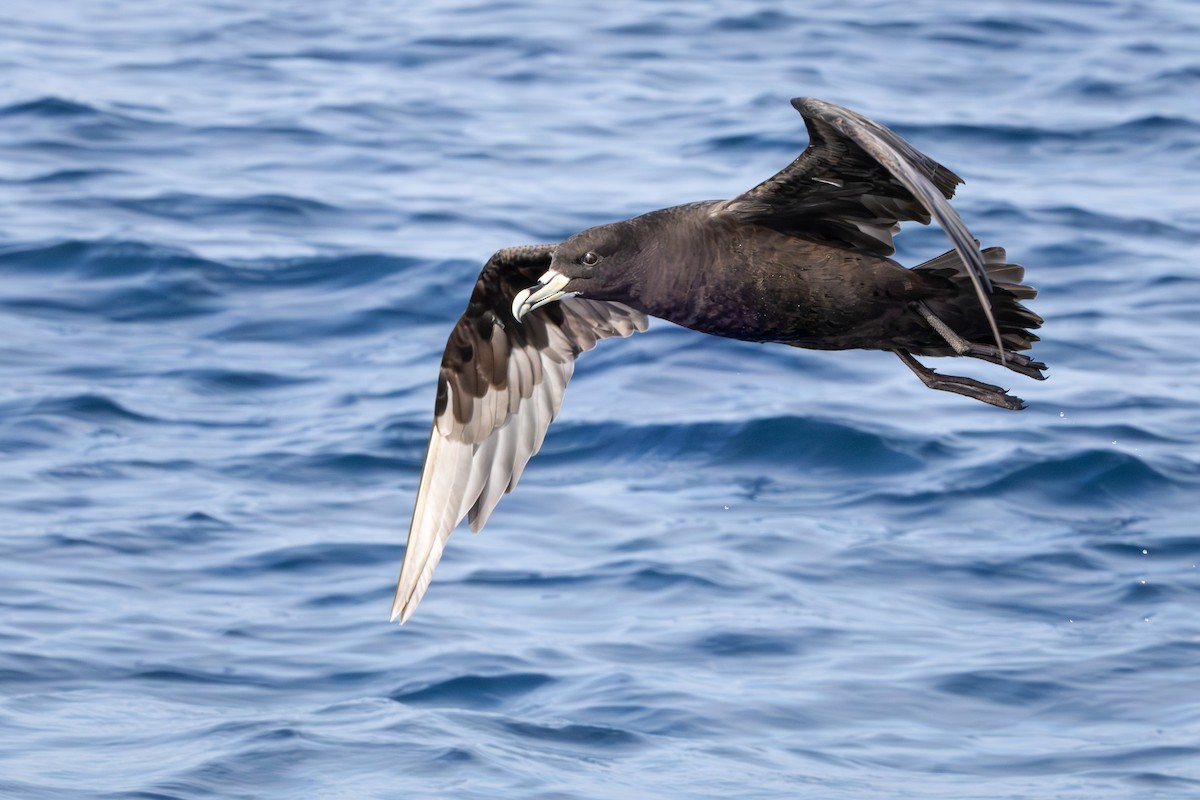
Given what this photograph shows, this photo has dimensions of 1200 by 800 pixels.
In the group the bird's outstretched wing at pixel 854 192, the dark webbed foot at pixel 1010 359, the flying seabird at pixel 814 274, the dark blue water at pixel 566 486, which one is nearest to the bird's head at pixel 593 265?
the flying seabird at pixel 814 274

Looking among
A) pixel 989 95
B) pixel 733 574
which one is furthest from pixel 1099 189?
pixel 733 574

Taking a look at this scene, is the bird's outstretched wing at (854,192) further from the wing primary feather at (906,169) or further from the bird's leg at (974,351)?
the bird's leg at (974,351)

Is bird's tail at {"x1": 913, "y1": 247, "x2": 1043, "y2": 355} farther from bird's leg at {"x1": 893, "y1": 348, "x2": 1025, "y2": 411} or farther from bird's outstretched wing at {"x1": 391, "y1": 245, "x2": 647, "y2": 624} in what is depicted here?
bird's outstretched wing at {"x1": 391, "y1": 245, "x2": 647, "y2": 624}

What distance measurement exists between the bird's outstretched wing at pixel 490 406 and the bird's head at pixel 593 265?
1.33m

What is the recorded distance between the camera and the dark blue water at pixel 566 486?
7.66 metres

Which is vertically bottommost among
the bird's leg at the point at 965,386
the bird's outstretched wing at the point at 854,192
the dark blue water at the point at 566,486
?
the dark blue water at the point at 566,486

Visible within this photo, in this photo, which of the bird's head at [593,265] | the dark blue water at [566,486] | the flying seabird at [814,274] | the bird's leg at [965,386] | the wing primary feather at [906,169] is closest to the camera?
the wing primary feather at [906,169]

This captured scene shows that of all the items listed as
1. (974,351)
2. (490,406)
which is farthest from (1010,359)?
(490,406)

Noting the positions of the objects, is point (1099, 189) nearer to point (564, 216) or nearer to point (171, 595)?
point (564, 216)

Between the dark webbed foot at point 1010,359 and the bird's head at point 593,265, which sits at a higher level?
the bird's head at point 593,265

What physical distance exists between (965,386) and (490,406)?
1.95 m

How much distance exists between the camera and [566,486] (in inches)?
373

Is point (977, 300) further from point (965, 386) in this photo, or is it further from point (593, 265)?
point (593, 265)

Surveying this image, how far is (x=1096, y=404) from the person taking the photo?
9.89 metres
